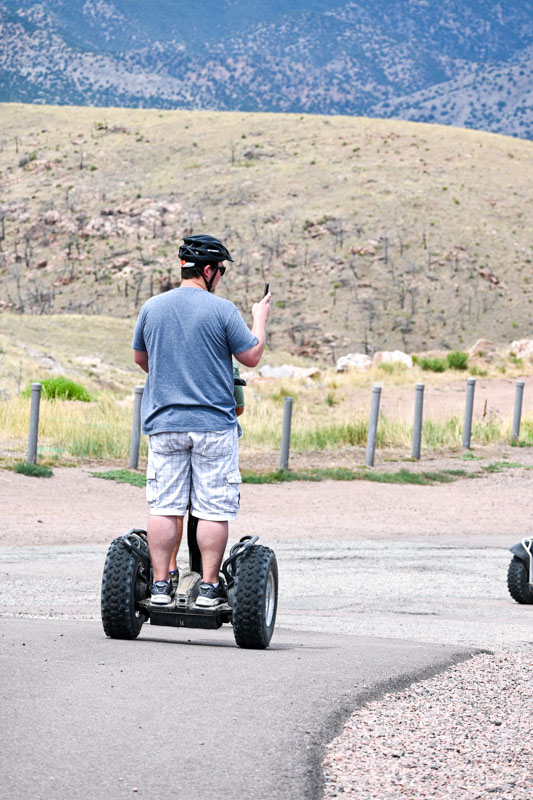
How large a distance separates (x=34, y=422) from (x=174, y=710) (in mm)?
12330

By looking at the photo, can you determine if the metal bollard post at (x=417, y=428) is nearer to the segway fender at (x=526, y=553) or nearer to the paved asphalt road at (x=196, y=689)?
the segway fender at (x=526, y=553)

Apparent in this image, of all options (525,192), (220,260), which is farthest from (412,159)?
(220,260)

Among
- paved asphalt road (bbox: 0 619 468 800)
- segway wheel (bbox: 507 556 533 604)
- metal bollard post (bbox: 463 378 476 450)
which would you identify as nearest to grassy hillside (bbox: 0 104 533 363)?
metal bollard post (bbox: 463 378 476 450)

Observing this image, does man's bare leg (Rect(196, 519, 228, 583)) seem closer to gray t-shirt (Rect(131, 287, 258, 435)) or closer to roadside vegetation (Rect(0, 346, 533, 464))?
gray t-shirt (Rect(131, 287, 258, 435))

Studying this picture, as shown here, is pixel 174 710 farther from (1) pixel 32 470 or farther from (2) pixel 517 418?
(2) pixel 517 418

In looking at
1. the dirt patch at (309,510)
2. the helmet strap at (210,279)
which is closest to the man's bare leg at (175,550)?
the helmet strap at (210,279)

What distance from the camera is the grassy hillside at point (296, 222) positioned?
60.2 m

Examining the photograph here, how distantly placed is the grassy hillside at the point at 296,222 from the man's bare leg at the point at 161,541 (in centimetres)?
4744

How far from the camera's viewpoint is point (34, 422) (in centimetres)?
1605

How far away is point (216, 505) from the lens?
5.39 meters

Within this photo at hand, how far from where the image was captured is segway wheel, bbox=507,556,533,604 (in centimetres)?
900

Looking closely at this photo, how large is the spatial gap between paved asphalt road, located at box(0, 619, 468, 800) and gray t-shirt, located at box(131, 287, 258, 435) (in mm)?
1091

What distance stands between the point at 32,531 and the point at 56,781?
9.14 meters

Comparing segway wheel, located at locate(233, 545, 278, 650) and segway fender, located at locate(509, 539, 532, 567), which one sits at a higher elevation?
segway wheel, located at locate(233, 545, 278, 650)
